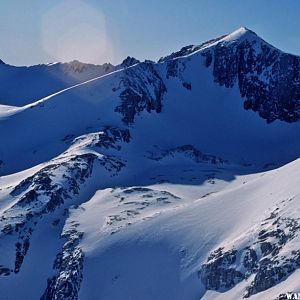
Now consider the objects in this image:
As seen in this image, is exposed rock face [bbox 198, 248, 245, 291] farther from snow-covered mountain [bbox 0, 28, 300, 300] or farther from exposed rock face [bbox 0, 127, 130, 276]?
exposed rock face [bbox 0, 127, 130, 276]

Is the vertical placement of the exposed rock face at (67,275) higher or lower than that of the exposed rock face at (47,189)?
lower

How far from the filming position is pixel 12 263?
113 metres

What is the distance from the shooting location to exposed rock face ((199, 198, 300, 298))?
8844cm

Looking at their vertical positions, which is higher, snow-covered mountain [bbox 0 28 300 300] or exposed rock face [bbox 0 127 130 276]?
exposed rock face [bbox 0 127 130 276]

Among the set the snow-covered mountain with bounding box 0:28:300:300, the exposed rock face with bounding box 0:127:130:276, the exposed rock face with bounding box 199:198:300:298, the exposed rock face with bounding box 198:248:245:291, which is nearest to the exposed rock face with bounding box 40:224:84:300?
the snow-covered mountain with bounding box 0:28:300:300

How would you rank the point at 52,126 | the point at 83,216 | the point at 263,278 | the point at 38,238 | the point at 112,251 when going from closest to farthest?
the point at 263,278 → the point at 112,251 → the point at 38,238 → the point at 83,216 → the point at 52,126

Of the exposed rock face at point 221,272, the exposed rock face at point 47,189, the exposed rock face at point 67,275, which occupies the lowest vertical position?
the exposed rock face at point 221,272

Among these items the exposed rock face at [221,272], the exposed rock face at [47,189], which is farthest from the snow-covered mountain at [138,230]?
the exposed rock face at [47,189]

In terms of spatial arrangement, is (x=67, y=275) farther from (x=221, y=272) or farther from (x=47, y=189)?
(x=47, y=189)

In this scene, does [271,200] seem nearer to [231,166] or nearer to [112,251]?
[112,251]

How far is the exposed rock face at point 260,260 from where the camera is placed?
88438 millimetres

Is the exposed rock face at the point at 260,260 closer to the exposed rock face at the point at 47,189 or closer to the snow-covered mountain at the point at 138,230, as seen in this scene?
the snow-covered mountain at the point at 138,230

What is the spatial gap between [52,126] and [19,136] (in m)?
11.8

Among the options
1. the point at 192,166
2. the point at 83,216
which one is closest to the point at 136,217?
the point at 83,216
